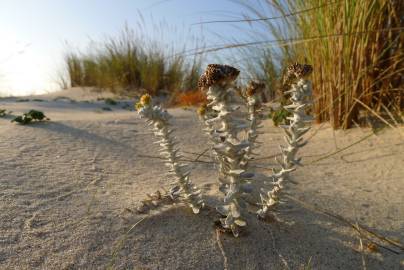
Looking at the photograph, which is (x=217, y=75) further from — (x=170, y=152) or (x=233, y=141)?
(x=170, y=152)

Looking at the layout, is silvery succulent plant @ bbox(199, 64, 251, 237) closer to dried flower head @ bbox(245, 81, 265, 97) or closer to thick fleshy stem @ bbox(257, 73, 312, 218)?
thick fleshy stem @ bbox(257, 73, 312, 218)

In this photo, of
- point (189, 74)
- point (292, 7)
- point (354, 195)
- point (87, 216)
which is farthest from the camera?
point (189, 74)

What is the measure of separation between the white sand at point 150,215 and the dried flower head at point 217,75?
62 centimetres

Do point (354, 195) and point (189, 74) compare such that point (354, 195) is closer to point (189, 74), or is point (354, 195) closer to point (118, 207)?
point (118, 207)

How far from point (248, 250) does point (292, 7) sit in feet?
7.48

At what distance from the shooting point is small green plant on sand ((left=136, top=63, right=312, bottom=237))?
1.12 meters

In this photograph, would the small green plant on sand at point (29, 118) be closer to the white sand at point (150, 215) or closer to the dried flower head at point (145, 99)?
the white sand at point (150, 215)

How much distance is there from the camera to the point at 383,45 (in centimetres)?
267

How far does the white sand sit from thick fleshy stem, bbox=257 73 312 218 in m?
0.12

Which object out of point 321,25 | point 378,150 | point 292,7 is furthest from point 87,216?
point 292,7

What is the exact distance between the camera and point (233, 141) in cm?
120

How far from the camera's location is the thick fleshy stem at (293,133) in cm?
127

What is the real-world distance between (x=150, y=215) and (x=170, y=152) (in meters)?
0.28

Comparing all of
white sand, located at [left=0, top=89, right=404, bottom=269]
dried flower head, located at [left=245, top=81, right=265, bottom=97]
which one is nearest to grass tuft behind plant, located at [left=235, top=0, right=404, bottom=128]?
white sand, located at [left=0, top=89, right=404, bottom=269]
